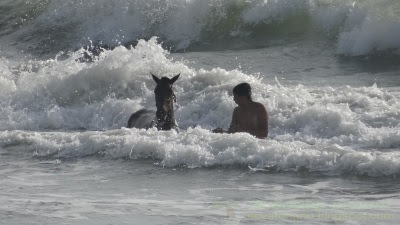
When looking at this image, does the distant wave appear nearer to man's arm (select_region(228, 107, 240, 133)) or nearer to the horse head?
man's arm (select_region(228, 107, 240, 133))

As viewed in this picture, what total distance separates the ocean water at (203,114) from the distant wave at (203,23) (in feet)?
0.13

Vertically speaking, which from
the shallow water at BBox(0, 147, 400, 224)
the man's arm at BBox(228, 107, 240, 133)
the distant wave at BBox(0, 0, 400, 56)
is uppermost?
the distant wave at BBox(0, 0, 400, 56)

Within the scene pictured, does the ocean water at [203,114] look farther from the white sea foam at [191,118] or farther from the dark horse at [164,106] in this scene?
the dark horse at [164,106]

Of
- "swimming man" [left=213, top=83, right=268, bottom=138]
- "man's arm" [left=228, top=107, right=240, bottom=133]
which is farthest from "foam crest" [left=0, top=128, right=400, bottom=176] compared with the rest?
"swimming man" [left=213, top=83, right=268, bottom=138]

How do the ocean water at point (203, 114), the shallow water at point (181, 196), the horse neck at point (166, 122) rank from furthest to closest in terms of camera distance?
the horse neck at point (166, 122) < the ocean water at point (203, 114) < the shallow water at point (181, 196)

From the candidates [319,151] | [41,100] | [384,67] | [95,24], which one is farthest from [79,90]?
[95,24]

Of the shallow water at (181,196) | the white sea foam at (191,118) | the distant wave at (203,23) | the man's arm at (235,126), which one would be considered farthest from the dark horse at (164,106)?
the distant wave at (203,23)

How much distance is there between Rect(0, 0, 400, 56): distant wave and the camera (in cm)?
2111

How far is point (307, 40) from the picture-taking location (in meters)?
22.0

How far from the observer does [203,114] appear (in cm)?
1449

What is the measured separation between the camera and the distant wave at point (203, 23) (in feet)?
69.3

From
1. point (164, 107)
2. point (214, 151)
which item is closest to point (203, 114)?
point (164, 107)

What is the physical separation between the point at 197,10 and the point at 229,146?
1514cm

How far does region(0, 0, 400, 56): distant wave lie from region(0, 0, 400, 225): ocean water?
40 mm
